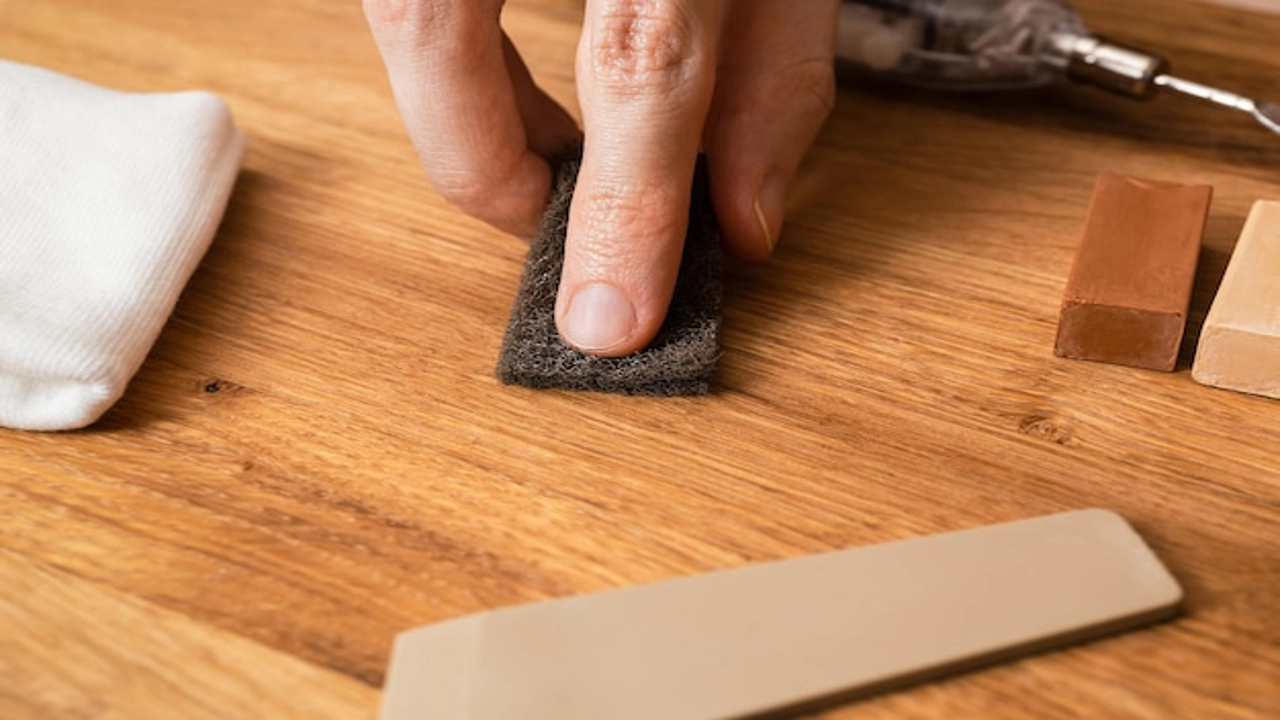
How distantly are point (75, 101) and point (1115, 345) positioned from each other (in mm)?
707

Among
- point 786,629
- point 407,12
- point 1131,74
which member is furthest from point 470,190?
point 1131,74

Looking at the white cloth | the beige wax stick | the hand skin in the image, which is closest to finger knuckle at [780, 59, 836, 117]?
the hand skin

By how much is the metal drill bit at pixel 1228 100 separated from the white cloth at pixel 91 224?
0.69m

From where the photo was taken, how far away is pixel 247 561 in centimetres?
64

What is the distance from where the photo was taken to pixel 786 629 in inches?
22.7

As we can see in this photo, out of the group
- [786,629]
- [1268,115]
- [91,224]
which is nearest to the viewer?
[786,629]

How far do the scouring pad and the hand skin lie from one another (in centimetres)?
1

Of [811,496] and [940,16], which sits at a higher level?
[940,16]

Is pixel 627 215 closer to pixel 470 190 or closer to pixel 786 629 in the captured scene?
pixel 470 190

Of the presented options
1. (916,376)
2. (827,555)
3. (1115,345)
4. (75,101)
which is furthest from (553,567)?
(75,101)

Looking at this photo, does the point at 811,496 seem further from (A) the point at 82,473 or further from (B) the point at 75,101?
(B) the point at 75,101

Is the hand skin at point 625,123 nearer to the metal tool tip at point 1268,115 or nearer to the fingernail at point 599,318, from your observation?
the fingernail at point 599,318

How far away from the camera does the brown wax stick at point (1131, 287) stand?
72cm

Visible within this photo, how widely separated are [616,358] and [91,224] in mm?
353
